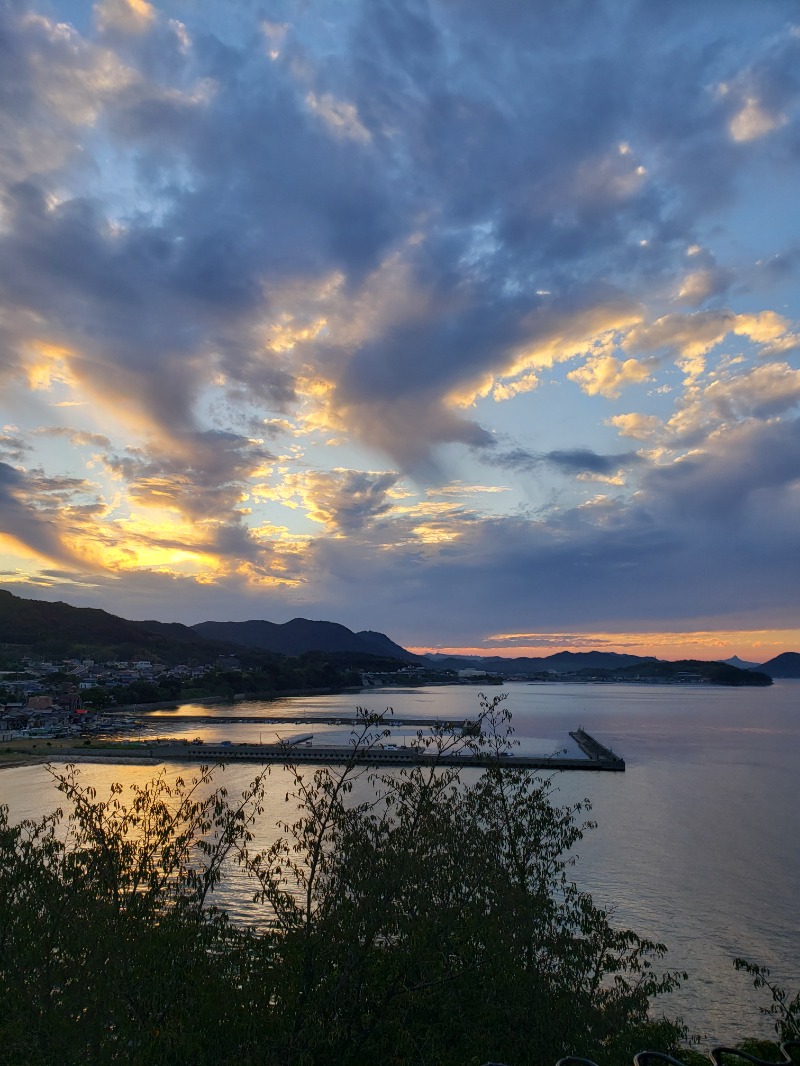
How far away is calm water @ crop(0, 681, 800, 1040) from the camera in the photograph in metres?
23.3

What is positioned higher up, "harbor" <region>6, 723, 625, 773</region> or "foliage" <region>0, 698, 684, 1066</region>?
"foliage" <region>0, 698, 684, 1066</region>

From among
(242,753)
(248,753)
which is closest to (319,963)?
(242,753)

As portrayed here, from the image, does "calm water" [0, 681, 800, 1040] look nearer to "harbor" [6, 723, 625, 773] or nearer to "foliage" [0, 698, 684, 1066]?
"harbor" [6, 723, 625, 773]

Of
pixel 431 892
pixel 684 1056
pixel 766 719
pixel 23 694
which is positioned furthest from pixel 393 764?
pixel 23 694

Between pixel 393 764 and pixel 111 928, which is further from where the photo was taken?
pixel 393 764

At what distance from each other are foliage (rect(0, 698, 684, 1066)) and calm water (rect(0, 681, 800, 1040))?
10.2 meters

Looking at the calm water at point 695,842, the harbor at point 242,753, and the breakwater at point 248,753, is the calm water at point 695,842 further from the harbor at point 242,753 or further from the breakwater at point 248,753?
the breakwater at point 248,753

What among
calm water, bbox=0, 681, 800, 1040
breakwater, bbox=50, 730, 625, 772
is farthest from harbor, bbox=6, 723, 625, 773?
calm water, bbox=0, 681, 800, 1040

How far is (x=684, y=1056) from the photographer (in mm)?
17141

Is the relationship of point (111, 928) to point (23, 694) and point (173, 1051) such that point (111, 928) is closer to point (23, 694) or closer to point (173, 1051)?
point (173, 1051)

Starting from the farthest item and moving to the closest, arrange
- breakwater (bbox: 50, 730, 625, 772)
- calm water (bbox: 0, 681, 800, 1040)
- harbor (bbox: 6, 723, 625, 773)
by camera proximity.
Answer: breakwater (bbox: 50, 730, 625, 772), harbor (bbox: 6, 723, 625, 773), calm water (bbox: 0, 681, 800, 1040)

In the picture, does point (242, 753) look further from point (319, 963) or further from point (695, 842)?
point (319, 963)

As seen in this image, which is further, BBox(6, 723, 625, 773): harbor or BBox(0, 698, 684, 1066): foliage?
BBox(6, 723, 625, 773): harbor

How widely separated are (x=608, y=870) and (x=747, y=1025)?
1294 centimetres
